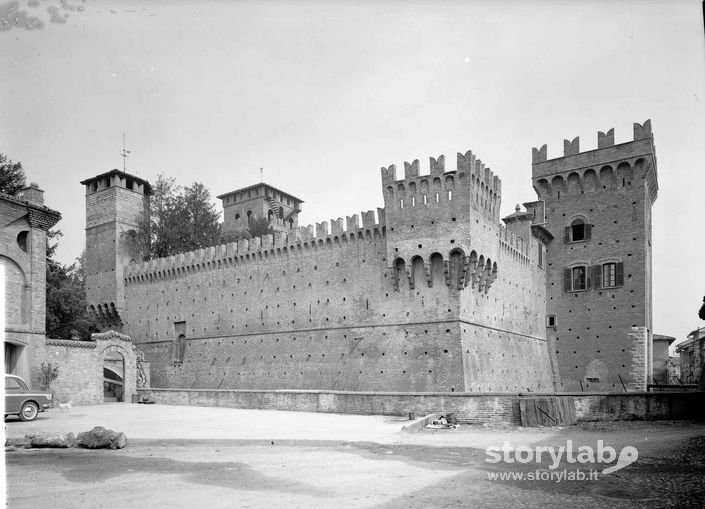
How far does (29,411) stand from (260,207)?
40981 millimetres

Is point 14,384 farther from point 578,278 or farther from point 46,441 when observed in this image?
point 578,278

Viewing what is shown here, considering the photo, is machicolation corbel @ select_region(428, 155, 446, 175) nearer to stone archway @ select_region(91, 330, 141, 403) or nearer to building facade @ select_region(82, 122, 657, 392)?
building facade @ select_region(82, 122, 657, 392)

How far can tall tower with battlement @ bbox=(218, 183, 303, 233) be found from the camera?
56419 mm

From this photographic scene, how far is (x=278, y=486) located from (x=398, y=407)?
1005cm

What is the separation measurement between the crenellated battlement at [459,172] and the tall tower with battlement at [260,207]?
30988mm

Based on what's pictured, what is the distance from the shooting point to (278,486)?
26.5ft

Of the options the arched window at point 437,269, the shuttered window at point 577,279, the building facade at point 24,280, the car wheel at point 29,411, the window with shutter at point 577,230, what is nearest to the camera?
the car wheel at point 29,411

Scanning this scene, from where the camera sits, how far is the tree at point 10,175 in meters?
30.7

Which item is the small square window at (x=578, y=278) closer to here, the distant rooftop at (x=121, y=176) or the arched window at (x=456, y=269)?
the arched window at (x=456, y=269)

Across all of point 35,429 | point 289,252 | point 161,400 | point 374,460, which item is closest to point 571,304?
point 289,252

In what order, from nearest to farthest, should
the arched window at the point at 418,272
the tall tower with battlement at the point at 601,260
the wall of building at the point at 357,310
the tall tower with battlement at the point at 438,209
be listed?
the tall tower with battlement at the point at 438,209 < the wall of building at the point at 357,310 < the arched window at the point at 418,272 < the tall tower with battlement at the point at 601,260

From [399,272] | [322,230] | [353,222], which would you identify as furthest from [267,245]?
[399,272]

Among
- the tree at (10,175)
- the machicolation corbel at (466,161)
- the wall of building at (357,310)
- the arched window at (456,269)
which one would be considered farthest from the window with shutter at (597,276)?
the tree at (10,175)

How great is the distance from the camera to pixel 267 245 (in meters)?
29.6
